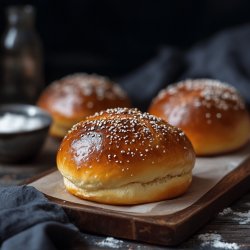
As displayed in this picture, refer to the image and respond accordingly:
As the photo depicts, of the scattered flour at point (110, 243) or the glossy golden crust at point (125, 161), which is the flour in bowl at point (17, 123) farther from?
the scattered flour at point (110, 243)

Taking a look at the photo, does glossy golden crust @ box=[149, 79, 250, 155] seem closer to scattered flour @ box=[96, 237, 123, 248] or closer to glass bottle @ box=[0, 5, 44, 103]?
scattered flour @ box=[96, 237, 123, 248]

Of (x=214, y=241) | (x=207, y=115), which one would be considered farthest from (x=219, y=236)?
(x=207, y=115)

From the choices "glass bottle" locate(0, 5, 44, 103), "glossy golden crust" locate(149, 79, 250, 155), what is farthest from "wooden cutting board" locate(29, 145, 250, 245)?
"glass bottle" locate(0, 5, 44, 103)

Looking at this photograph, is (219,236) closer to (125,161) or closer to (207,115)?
(125,161)

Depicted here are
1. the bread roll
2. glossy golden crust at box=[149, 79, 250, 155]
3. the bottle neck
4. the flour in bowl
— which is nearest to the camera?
glossy golden crust at box=[149, 79, 250, 155]

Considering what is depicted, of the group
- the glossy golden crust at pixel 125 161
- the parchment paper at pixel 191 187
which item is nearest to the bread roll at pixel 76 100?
the parchment paper at pixel 191 187

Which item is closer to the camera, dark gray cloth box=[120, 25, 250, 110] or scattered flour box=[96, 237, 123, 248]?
scattered flour box=[96, 237, 123, 248]
